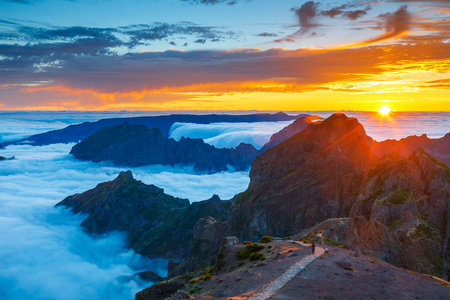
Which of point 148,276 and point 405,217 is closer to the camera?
point 405,217

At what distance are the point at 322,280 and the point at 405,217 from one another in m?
48.8

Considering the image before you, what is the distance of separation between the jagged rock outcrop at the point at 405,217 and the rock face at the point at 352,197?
201 millimetres

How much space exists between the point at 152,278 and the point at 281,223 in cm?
8601

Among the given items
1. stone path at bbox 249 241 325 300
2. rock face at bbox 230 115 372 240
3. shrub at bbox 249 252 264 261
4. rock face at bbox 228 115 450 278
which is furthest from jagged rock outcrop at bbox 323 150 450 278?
stone path at bbox 249 241 325 300

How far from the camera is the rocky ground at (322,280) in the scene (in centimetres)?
3716

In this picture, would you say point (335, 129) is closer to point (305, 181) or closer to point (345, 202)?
point (305, 181)

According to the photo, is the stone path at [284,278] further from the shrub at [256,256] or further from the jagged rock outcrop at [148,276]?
the jagged rock outcrop at [148,276]

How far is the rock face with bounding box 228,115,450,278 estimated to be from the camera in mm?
68812

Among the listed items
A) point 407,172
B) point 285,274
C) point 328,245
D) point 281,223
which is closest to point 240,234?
point 281,223

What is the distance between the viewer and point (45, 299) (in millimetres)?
170625

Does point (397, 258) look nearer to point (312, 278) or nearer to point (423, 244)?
point (423, 244)

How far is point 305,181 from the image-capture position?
120 metres

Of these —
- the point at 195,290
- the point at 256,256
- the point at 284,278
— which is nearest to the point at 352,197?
the point at 256,256

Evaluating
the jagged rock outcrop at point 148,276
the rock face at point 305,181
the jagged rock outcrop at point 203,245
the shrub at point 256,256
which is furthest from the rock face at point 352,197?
the jagged rock outcrop at point 148,276
